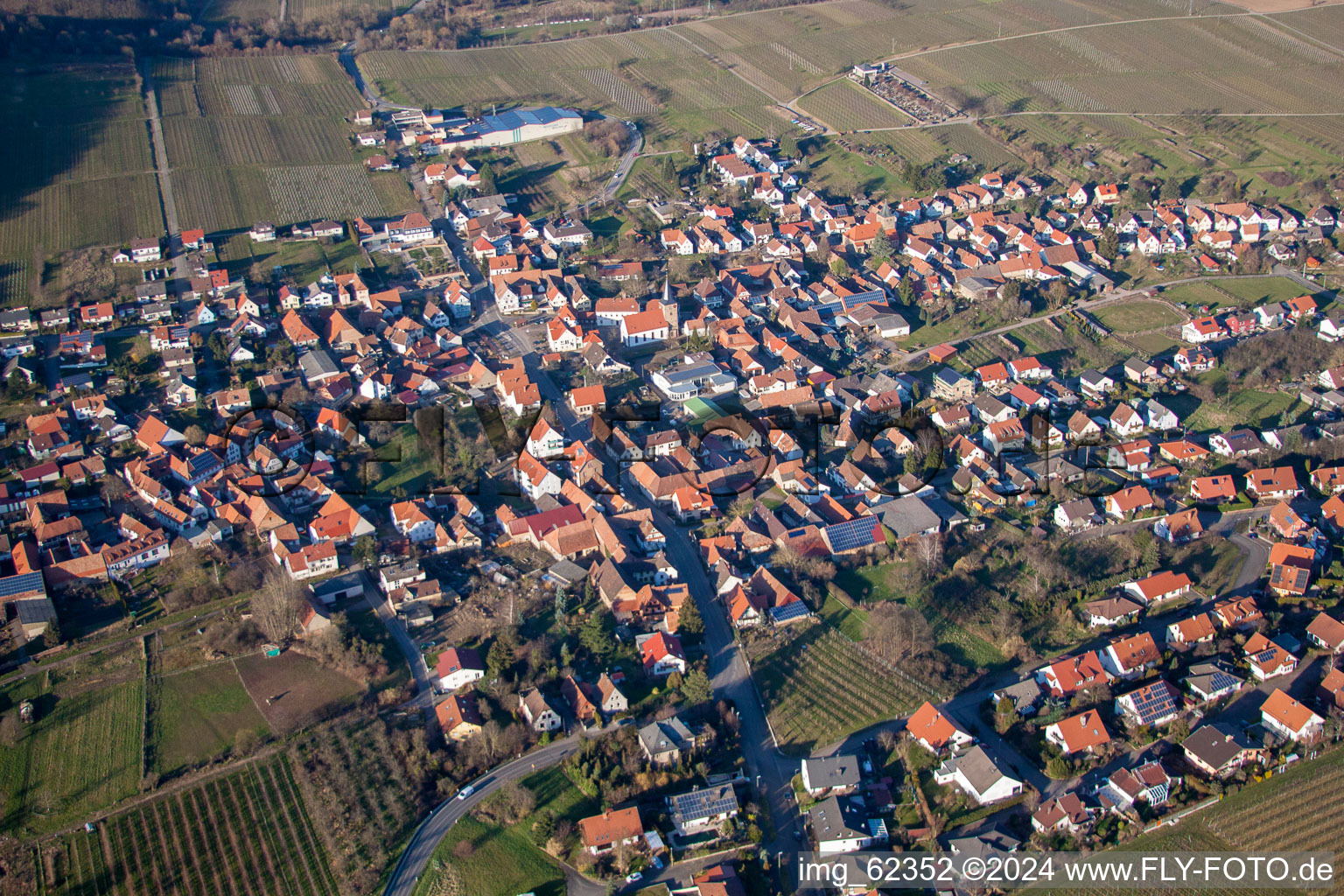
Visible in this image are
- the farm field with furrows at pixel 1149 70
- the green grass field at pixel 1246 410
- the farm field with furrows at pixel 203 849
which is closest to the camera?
the farm field with furrows at pixel 203 849

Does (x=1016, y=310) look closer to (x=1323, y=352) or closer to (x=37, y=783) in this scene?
(x=1323, y=352)

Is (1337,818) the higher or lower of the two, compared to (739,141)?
lower

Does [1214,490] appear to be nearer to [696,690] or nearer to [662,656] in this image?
[696,690]

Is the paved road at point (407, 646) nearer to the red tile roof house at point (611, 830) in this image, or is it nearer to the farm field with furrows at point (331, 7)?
the red tile roof house at point (611, 830)

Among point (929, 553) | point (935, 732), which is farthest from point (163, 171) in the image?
point (935, 732)

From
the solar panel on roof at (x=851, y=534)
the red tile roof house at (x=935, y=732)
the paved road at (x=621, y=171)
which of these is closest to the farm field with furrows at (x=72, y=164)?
the paved road at (x=621, y=171)

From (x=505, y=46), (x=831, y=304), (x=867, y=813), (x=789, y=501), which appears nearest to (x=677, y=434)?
(x=789, y=501)
